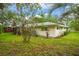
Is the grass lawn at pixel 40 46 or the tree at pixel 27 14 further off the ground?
the tree at pixel 27 14

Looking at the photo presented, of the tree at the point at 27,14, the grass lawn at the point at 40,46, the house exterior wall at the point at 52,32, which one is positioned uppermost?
the tree at the point at 27,14

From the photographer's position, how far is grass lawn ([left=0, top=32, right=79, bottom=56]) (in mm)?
1820

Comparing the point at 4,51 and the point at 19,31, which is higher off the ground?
the point at 19,31

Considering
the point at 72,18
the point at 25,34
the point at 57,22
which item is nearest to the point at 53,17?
the point at 57,22

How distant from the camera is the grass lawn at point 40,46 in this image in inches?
71.7

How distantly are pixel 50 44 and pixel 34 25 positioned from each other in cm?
25

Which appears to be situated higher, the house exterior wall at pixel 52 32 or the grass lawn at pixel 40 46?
the house exterior wall at pixel 52 32

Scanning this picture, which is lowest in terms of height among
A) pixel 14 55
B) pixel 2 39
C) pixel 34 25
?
pixel 14 55

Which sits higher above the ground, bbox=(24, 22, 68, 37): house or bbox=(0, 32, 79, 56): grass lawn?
bbox=(24, 22, 68, 37): house

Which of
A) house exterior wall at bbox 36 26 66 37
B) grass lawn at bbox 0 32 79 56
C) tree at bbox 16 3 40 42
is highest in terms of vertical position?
tree at bbox 16 3 40 42

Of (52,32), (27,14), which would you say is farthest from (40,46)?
(27,14)

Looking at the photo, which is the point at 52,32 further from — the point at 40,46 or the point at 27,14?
the point at 27,14

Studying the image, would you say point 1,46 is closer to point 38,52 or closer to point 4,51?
point 4,51

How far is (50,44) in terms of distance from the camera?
183cm
